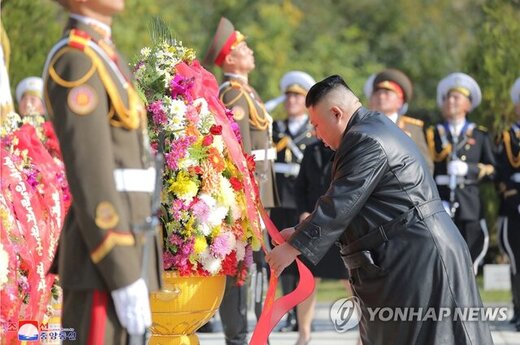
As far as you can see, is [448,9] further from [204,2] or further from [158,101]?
[158,101]

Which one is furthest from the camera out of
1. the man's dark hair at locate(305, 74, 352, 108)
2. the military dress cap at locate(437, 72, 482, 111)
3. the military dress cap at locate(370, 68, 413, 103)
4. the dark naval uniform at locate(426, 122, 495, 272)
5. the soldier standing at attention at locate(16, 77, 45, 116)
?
the military dress cap at locate(437, 72, 482, 111)

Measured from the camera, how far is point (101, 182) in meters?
3.82

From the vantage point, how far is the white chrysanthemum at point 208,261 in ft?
18.9

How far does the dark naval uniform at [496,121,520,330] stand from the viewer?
34.7 feet

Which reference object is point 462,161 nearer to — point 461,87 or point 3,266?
point 461,87

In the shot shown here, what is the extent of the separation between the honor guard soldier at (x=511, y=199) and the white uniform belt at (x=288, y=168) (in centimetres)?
188

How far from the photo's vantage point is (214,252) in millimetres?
5781

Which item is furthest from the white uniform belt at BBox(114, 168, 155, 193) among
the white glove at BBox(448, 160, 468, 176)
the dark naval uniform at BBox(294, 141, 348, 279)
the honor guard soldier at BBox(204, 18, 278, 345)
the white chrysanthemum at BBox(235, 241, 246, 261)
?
the white glove at BBox(448, 160, 468, 176)

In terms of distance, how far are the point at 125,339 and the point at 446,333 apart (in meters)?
1.72

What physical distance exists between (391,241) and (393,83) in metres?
4.40

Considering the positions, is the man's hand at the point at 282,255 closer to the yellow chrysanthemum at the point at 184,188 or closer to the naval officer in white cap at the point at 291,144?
the yellow chrysanthemum at the point at 184,188

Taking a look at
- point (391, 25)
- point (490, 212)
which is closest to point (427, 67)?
point (391, 25)

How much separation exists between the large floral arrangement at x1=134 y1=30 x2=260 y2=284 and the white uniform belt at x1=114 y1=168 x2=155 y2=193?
67.7 inches

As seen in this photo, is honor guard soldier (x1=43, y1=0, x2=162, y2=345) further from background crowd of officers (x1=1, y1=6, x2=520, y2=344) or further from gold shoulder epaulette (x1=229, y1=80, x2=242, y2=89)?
background crowd of officers (x1=1, y1=6, x2=520, y2=344)
